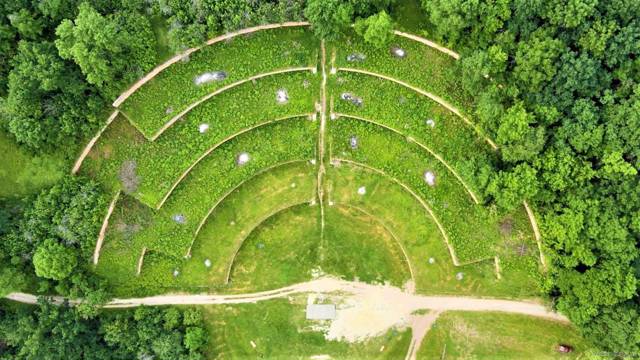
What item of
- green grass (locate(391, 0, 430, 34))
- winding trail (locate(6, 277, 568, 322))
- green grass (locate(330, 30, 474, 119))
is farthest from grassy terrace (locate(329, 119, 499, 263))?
green grass (locate(391, 0, 430, 34))

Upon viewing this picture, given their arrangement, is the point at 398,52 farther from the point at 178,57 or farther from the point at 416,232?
the point at 178,57

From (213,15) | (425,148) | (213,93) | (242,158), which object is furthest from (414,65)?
(213,93)

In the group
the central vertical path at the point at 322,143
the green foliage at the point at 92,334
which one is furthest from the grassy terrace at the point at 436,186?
the green foliage at the point at 92,334

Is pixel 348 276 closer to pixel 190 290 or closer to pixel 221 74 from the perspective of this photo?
pixel 190 290

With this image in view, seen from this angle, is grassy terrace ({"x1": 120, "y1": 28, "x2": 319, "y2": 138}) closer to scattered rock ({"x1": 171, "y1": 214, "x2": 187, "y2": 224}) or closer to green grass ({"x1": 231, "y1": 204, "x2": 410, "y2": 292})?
scattered rock ({"x1": 171, "y1": 214, "x2": 187, "y2": 224})

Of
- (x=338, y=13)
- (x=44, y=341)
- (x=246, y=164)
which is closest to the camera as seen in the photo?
(x=338, y=13)

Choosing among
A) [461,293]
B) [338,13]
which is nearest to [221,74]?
[338,13]
